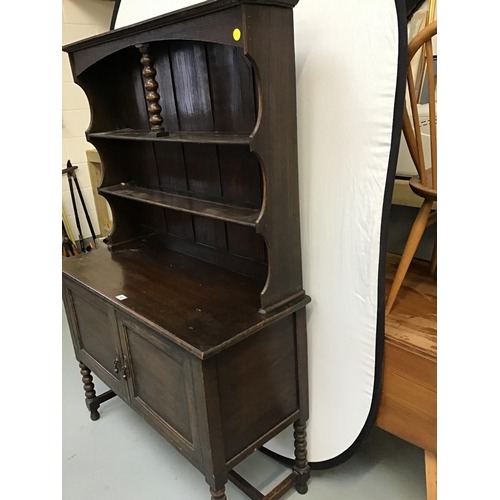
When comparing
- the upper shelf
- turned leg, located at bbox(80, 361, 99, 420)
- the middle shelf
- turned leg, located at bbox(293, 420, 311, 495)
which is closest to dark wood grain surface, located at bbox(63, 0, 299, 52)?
the upper shelf

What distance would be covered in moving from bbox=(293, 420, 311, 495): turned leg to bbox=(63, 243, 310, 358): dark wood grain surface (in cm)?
49

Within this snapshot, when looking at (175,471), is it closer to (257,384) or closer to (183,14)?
(257,384)

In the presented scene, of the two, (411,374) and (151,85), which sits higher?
(151,85)

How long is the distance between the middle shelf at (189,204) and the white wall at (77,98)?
158cm

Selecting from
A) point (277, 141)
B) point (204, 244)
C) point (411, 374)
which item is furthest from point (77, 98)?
point (411, 374)

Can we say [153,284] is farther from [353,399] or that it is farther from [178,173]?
[353,399]

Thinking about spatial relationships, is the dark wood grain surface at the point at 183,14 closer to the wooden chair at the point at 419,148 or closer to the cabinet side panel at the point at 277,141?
the cabinet side panel at the point at 277,141

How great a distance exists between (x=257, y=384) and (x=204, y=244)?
0.61m

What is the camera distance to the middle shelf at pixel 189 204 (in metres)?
1.32

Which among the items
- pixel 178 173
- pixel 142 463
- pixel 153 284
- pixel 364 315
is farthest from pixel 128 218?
pixel 364 315

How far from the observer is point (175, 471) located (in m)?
1.78

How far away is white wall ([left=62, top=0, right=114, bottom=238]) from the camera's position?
3.04 metres

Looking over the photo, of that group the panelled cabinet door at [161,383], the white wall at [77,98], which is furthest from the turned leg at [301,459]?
the white wall at [77,98]

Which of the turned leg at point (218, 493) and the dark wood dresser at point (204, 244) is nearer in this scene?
the dark wood dresser at point (204, 244)
